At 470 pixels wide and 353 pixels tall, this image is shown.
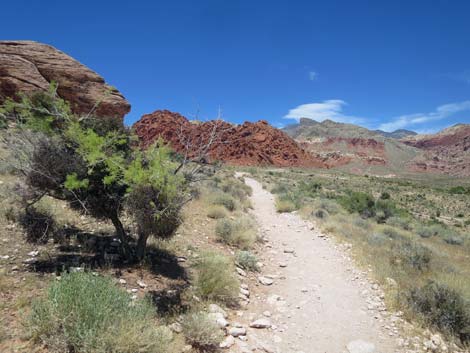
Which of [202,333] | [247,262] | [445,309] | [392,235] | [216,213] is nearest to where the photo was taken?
[202,333]

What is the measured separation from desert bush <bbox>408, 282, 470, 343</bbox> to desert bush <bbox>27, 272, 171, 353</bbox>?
176 inches

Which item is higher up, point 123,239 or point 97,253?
point 123,239

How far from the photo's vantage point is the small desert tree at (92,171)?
4.72 metres

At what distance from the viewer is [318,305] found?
18.9 ft

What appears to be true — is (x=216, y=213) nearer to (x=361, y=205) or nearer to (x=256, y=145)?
(x=361, y=205)

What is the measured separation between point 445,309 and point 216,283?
156 inches

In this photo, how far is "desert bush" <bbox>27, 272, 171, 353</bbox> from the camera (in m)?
3.04

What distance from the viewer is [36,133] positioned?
205 inches

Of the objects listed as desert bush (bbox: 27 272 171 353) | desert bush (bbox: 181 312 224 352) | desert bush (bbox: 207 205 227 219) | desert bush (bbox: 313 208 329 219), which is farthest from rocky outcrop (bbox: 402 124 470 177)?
desert bush (bbox: 27 272 171 353)

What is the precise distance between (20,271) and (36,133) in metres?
2.30

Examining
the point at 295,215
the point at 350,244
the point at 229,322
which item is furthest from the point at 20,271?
the point at 295,215

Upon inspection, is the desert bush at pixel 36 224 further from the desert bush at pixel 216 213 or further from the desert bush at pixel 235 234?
the desert bush at pixel 216 213

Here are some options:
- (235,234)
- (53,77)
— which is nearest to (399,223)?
(235,234)

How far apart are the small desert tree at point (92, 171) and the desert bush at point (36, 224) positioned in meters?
0.83
